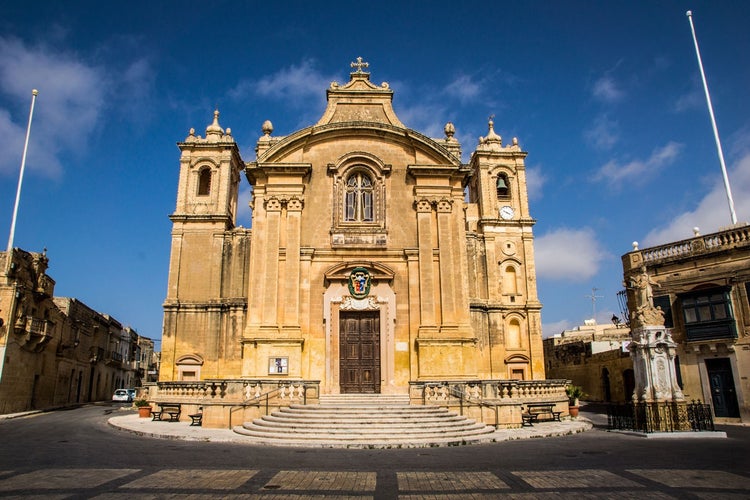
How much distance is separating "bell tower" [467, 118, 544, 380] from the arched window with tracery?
7957 millimetres

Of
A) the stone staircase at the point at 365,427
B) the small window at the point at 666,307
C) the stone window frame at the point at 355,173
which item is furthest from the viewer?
the small window at the point at 666,307

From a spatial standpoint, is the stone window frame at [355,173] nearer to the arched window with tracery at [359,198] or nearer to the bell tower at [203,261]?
the arched window with tracery at [359,198]

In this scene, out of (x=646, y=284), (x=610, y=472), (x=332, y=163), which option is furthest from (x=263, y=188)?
(x=610, y=472)

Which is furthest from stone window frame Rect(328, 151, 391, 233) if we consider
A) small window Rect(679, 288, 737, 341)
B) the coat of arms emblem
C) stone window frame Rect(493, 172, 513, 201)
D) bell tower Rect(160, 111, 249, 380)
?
small window Rect(679, 288, 737, 341)

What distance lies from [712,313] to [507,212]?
11.5 metres

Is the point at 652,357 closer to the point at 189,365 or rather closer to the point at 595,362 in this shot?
the point at 189,365

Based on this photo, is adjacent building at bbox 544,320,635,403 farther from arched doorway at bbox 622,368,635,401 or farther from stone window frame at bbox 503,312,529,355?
stone window frame at bbox 503,312,529,355

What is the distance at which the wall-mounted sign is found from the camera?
2211cm

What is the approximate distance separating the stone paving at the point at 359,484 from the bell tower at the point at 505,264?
1893 cm

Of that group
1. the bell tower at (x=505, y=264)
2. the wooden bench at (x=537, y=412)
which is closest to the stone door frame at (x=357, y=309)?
the wooden bench at (x=537, y=412)

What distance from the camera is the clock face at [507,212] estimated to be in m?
32.0

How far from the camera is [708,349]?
24.7 metres

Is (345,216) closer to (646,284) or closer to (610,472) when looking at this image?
(646,284)

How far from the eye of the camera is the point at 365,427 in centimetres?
1669
